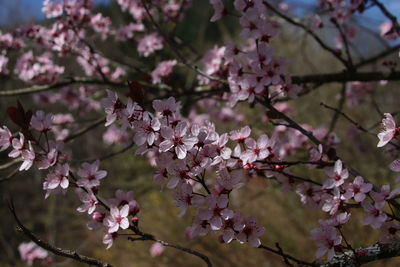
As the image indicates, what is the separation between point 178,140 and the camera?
1250 millimetres

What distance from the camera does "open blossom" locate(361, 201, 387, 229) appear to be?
128 centimetres

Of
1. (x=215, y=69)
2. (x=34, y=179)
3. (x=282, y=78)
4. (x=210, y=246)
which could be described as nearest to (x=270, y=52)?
(x=282, y=78)

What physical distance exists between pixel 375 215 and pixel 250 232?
0.37 meters

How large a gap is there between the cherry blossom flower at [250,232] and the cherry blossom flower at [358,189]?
0.29 meters

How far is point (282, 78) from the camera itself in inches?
73.9

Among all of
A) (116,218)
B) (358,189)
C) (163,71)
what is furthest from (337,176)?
(163,71)

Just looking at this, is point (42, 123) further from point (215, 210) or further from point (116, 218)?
point (215, 210)

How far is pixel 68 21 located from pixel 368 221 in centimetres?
201

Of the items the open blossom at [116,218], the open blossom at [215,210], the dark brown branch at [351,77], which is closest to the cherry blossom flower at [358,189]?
the open blossom at [215,210]

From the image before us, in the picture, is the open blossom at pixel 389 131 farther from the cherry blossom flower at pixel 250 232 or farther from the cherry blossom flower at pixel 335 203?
the cherry blossom flower at pixel 250 232

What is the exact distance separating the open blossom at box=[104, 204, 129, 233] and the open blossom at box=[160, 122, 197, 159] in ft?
1.00

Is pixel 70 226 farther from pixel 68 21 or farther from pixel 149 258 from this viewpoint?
pixel 68 21

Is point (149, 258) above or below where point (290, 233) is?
below

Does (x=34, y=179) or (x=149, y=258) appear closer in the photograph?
(x=149, y=258)
